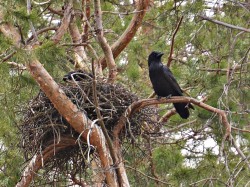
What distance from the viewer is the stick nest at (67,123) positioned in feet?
19.0

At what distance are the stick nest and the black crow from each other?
832 millimetres

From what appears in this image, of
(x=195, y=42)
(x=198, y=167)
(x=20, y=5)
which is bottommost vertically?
(x=198, y=167)

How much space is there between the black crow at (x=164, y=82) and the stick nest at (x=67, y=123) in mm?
832

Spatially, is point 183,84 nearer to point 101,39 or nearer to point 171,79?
point 171,79

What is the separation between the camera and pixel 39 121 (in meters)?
5.84

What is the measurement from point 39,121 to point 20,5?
116 centimetres

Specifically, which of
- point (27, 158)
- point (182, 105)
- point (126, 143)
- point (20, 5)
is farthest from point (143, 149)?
point (20, 5)

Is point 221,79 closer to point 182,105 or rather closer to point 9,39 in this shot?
point 182,105

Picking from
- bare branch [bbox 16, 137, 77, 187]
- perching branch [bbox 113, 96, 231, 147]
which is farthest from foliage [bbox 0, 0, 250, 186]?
bare branch [bbox 16, 137, 77, 187]

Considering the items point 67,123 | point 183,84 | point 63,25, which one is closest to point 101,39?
point 63,25

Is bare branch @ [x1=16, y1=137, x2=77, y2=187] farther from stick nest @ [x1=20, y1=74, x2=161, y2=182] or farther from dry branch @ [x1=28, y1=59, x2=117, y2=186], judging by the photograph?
dry branch @ [x1=28, y1=59, x2=117, y2=186]

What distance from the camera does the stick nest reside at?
579 centimetres

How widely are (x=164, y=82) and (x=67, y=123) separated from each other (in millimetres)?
1638

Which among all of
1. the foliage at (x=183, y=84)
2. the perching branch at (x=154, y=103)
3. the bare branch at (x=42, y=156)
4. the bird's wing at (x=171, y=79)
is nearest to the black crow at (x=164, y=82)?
the bird's wing at (x=171, y=79)
